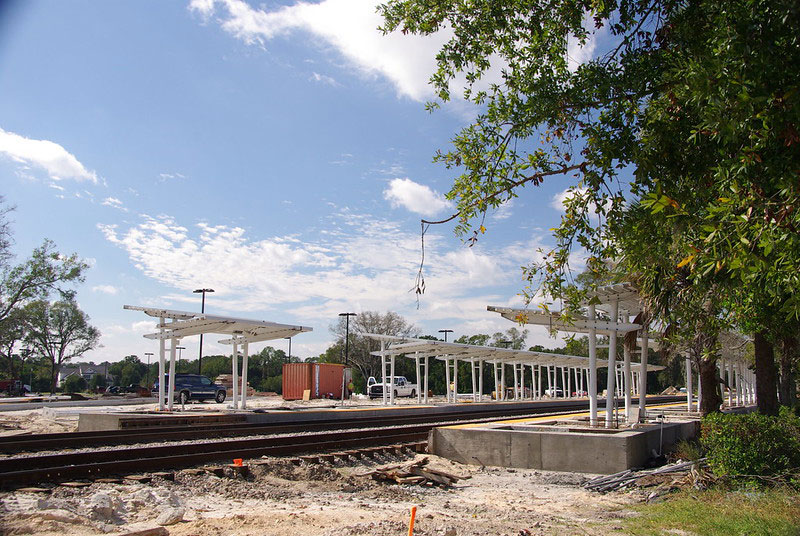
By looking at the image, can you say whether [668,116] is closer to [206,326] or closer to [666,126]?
[666,126]

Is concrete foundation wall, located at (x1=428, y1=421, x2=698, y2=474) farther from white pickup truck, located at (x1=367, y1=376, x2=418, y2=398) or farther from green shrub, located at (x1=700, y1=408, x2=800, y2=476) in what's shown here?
white pickup truck, located at (x1=367, y1=376, x2=418, y2=398)

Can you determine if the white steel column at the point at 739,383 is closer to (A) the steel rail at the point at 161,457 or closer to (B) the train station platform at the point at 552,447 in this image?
(B) the train station platform at the point at 552,447

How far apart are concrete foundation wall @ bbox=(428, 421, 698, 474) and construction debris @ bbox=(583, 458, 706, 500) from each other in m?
A: 0.78

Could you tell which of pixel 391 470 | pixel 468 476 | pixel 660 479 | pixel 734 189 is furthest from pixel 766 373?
pixel 734 189

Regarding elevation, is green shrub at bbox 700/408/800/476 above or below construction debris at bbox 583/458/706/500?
above

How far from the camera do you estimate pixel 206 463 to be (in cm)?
1127

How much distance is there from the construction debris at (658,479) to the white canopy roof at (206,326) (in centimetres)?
1602

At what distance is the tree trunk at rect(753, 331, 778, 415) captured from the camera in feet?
53.1

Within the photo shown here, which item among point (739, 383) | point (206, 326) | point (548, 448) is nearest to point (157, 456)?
point (548, 448)

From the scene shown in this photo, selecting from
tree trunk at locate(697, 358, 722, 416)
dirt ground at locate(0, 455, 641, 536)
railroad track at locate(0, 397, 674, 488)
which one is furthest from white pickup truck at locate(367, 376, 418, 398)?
dirt ground at locate(0, 455, 641, 536)

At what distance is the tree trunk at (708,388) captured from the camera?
17062 mm

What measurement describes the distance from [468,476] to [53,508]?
6996mm

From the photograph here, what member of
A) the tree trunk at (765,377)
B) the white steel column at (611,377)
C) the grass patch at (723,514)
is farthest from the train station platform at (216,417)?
the grass patch at (723,514)

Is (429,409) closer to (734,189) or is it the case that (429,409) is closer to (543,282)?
(543,282)
